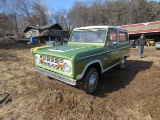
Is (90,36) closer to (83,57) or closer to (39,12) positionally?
(83,57)

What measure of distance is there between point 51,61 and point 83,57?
1.01m

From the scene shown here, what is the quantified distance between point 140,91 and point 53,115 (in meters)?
3.01

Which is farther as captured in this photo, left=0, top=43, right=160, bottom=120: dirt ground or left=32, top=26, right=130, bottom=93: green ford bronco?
left=32, top=26, right=130, bottom=93: green ford bronco

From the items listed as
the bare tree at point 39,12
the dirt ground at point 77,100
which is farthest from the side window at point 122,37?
the bare tree at point 39,12

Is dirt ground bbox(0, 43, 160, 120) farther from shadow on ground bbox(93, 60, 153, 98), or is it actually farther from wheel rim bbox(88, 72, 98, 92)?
wheel rim bbox(88, 72, 98, 92)

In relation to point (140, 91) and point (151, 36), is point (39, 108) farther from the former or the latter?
point (151, 36)

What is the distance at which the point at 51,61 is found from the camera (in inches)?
163

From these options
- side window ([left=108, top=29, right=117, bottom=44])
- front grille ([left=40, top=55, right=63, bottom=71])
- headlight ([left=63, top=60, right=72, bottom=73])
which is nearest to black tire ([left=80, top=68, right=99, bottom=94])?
headlight ([left=63, top=60, right=72, bottom=73])

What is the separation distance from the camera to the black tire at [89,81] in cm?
407

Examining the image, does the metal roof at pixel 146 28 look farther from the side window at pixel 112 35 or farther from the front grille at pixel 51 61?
the front grille at pixel 51 61

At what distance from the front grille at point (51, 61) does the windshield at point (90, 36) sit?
1.67 meters

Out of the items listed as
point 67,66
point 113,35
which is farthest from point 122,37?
point 67,66

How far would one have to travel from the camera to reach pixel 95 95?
14.4 feet

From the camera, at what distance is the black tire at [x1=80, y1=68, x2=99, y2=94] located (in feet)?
13.4
